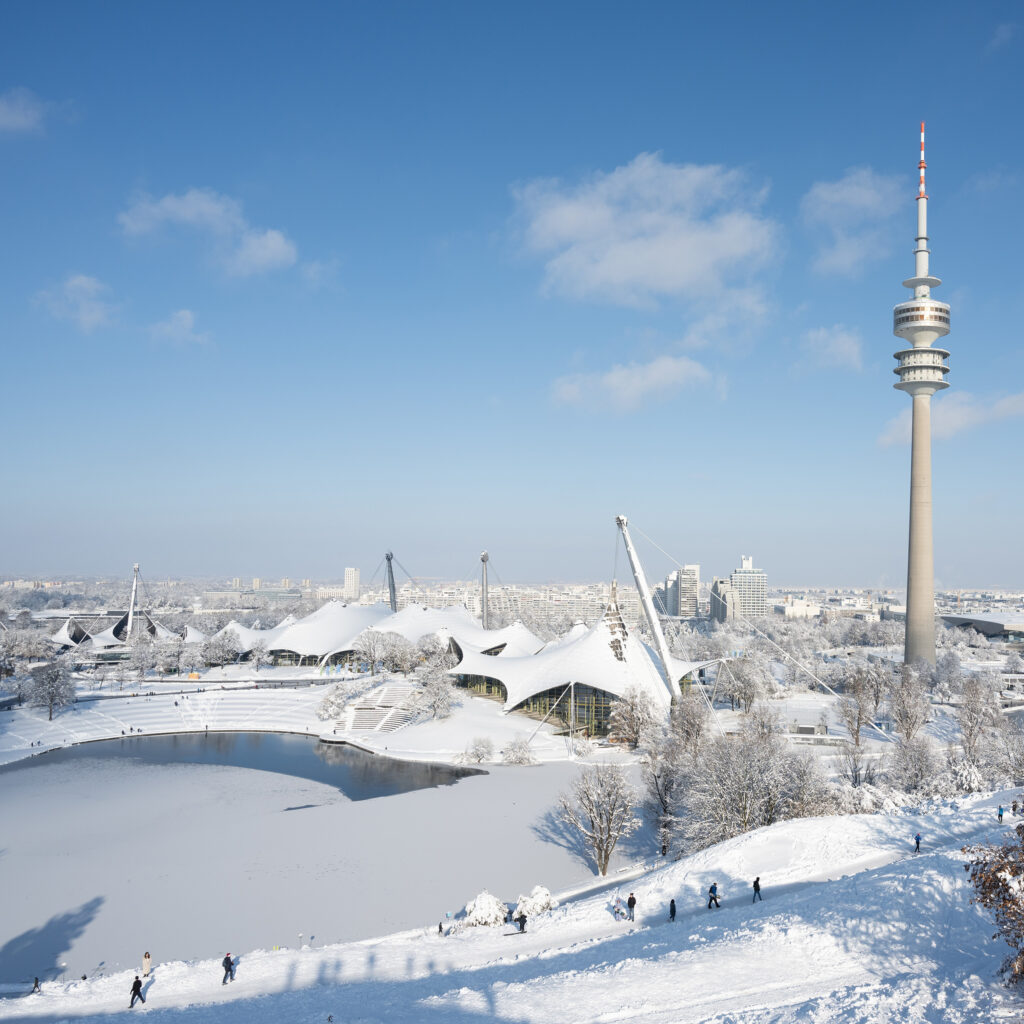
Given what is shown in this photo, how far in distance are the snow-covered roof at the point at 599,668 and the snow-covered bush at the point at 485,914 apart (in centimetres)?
2347

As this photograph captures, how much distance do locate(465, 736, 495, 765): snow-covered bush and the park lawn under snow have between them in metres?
17.9

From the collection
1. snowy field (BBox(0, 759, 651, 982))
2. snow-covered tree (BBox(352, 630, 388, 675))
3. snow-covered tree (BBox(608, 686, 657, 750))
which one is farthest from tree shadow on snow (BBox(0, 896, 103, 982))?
snow-covered tree (BBox(352, 630, 388, 675))

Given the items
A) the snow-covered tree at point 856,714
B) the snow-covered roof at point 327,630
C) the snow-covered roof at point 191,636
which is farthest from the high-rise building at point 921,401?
the snow-covered roof at point 191,636

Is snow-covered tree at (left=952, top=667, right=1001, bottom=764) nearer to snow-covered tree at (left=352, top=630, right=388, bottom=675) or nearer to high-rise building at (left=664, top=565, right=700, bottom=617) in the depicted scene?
snow-covered tree at (left=352, top=630, right=388, bottom=675)

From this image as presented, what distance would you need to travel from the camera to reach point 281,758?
3569 cm

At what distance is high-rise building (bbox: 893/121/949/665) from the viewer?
5681cm

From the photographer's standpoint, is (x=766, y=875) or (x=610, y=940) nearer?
(x=610, y=940)

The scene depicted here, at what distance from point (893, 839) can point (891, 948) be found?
25.1ft

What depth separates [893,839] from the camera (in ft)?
58.6

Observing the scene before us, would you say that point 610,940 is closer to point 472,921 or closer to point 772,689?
point 472,921

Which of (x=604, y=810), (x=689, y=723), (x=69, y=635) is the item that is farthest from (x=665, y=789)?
(x=69, y=635)

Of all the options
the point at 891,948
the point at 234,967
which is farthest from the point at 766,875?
the point at 234,967

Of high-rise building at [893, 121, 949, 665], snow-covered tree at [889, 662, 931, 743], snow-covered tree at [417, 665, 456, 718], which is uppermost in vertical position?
high-rise building at [893, 121, 949, 665]

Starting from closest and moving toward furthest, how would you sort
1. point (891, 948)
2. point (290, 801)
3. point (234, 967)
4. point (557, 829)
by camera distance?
point (891, 948)
point (234, 967)
point (557, 829)
point (290, 801)
